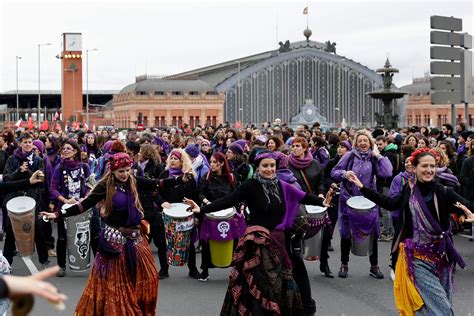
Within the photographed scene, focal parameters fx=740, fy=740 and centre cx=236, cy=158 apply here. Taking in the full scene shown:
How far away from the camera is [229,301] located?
6.40m

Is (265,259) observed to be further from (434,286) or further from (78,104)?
(78,104)

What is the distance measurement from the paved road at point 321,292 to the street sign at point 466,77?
7.35 metres

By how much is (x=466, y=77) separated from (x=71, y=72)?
85.4 metres

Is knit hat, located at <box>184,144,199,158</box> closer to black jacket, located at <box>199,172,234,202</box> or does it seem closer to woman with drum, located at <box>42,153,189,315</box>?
black jacket, located at <box>199,172,234,202</box>

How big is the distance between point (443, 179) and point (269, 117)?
7995cm

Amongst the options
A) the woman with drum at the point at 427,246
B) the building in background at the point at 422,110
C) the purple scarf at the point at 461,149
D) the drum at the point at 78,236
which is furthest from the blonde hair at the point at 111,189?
the building in background at the point at 422,110

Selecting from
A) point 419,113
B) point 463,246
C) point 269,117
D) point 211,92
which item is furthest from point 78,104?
point 463,246

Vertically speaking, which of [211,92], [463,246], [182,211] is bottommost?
[463,246]

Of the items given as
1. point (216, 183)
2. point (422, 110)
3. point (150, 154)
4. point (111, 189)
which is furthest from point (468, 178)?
point (422, 110)

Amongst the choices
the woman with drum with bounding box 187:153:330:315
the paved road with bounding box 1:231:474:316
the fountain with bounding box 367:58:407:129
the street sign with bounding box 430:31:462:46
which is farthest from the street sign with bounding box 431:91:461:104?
the fountain with bounding box 367:58:407:129

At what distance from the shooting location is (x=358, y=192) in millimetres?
9281

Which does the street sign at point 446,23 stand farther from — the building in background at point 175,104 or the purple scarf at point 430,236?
the building in background at point 175,104

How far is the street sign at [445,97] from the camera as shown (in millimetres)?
16812

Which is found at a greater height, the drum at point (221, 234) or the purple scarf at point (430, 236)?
the purple scarf at point (430, 236)
